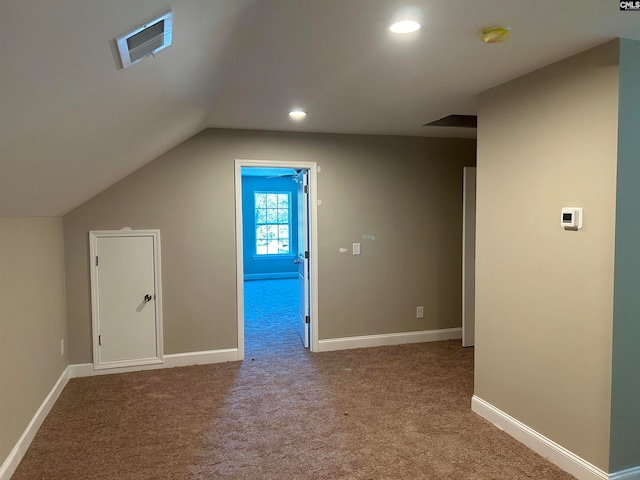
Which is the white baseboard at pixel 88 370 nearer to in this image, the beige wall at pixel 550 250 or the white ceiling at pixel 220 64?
the white ceiling at pixel 220 64

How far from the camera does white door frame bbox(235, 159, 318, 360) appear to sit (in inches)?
162

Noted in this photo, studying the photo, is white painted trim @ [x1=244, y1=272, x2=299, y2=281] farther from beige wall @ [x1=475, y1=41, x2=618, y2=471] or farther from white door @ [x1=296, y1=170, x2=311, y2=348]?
beige wall @ [x1=475, y1=41, x2=618, y2=471]

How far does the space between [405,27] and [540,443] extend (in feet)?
7.98

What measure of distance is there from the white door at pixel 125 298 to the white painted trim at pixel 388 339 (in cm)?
168

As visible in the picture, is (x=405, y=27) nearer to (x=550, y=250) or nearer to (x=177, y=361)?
(x=550, y=250)

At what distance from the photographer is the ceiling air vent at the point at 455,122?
406 cm

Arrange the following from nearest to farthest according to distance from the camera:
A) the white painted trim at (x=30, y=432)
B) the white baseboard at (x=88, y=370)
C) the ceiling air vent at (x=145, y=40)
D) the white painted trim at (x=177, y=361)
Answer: the ceiling air vent at (x=145, y=40), the white painted trim at (x=30, y=432), the white baseboard at (x=88, y=370), the white painted trim at (x=177, y=361)

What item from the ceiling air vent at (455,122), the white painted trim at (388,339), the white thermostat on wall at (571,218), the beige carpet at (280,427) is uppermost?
the ceiling air vent at (455,122)

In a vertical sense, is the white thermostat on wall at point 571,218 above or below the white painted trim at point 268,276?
above

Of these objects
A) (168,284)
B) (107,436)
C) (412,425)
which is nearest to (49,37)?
(107,436)

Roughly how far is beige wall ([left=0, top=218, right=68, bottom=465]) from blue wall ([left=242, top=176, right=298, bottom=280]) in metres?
5.76

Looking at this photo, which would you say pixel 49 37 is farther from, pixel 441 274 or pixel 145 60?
pixel 441 274

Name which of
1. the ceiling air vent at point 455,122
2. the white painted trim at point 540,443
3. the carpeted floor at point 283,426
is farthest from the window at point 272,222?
the white painted trim at point 540,443

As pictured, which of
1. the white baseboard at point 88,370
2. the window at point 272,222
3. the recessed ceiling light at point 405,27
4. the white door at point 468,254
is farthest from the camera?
the window at point 272,222
